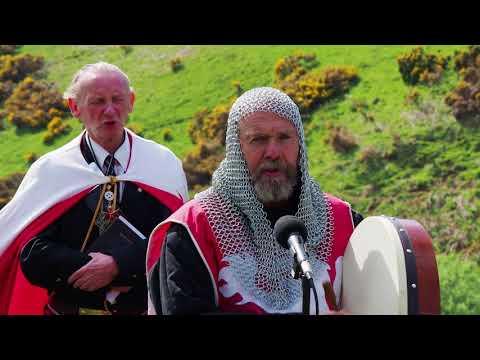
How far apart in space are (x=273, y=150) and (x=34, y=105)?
7130 mm

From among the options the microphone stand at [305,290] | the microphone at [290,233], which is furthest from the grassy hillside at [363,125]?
the microphone stand at [305,290]

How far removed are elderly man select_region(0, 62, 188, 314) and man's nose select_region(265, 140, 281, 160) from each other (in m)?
1.29

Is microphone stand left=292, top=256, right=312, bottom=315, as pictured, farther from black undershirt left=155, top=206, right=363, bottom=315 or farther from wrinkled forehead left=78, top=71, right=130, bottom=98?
wrinkled forehead left=78, top=71, right=130, bottom=98

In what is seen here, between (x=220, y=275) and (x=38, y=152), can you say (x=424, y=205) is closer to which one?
(x=38, y=152)

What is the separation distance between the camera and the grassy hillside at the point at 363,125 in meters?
9.11

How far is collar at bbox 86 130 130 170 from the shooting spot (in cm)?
532

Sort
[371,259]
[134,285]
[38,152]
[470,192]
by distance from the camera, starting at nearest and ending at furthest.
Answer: [371,259] → [134,285] → [470,192] → [38,152]

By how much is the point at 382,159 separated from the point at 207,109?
204 cm

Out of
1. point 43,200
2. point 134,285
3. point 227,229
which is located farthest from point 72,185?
point 227,229

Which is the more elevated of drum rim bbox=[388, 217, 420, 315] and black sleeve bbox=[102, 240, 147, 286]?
drum rim bbox=[388, 217, 420, 315]

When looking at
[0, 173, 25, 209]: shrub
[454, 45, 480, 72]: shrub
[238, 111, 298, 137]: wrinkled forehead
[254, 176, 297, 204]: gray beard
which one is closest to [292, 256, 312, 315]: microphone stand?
[254, 176, 297, 204]: gray beard

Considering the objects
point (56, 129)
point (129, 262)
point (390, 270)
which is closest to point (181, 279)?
point (390, 270)

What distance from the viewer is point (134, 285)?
16.7ft

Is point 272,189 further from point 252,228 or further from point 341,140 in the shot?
point 341,140
